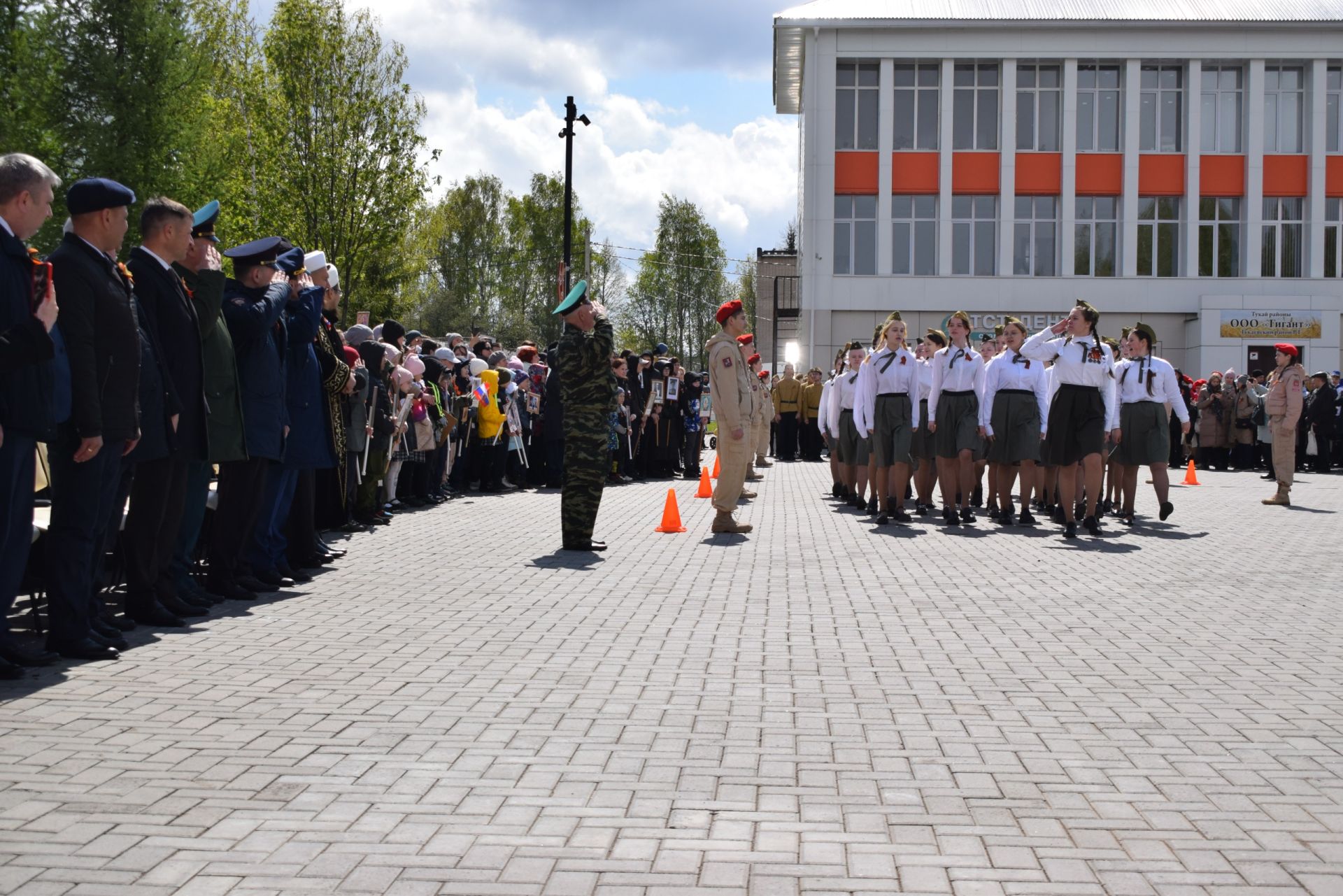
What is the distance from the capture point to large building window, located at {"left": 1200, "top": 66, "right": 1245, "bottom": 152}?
47031 millimetres

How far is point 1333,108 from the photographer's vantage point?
47.2 metres

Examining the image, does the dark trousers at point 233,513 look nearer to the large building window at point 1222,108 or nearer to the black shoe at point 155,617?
the black shoe at point 155,617

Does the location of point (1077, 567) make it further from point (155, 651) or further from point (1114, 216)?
point (1114, 216)

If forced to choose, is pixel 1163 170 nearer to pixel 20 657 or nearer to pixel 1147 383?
pixel 1147 383

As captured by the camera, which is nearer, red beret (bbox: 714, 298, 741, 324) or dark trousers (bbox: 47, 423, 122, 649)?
dark trousers (bbox: 47, 423, 122, 649)

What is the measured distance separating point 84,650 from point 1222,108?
47054 millimetres

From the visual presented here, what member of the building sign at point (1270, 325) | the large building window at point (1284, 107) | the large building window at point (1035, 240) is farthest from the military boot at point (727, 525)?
the large building window at point (1284, 107)

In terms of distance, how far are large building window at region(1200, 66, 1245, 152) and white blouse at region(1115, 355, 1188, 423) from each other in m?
34.6

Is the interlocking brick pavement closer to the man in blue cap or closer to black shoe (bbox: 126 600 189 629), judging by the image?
black shoe (bbox: 126 600 189 629)

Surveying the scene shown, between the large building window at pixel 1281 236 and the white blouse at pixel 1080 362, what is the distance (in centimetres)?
3688

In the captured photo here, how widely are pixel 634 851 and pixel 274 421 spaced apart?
5.95m

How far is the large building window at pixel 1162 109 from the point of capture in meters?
47.1

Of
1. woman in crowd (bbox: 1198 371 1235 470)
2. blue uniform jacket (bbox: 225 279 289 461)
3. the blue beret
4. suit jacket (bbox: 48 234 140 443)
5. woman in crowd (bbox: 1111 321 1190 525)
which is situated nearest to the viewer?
suit jacket (bbox: 48 234 140 443)

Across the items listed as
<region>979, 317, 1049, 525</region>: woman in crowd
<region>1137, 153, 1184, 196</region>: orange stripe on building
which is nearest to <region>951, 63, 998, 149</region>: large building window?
<region>1137, 153, 1184, 196</region>: orange stripe on building
